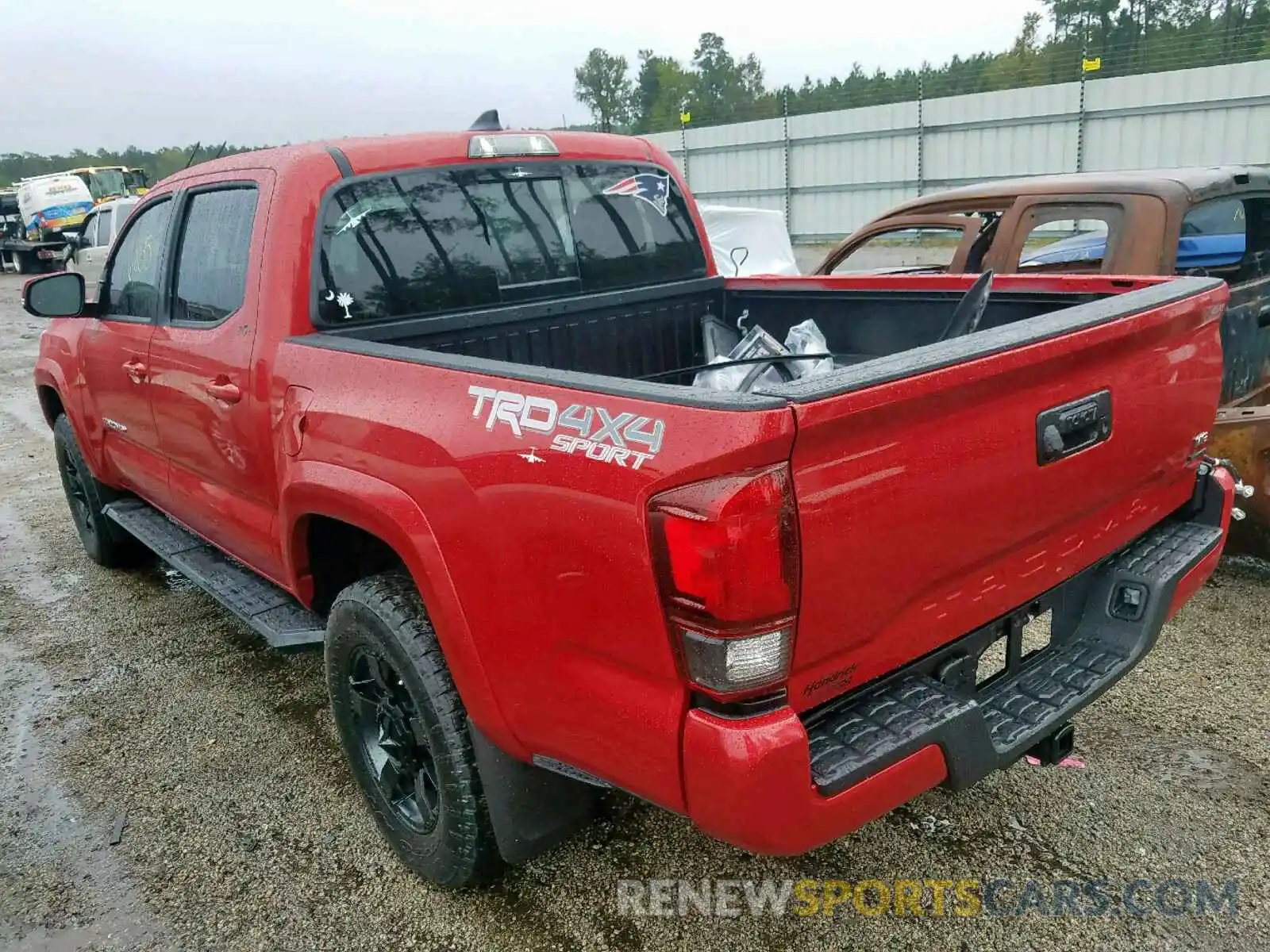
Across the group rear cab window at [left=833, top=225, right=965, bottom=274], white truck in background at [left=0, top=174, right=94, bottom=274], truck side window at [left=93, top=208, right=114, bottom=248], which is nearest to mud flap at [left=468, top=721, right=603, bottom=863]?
rear cab window at [left=833, top=225, right=965, bottom=274]

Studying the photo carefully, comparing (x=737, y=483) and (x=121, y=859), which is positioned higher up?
(x=737, y=483)

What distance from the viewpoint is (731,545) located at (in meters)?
1.62

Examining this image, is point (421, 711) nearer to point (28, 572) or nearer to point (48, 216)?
point (28, 572)

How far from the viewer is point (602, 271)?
357 cm

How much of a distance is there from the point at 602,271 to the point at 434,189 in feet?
2.29

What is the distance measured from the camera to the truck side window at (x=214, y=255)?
312cm

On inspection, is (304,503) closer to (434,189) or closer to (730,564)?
(434,189)

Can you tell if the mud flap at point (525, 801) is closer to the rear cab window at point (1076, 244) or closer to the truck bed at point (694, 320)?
the truck bed at point (694, 320)

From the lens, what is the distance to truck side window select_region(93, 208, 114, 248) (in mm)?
16766

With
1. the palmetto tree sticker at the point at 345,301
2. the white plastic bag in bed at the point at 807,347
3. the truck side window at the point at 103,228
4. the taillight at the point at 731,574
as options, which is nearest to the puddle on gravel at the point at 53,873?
the palmetto tree sticker at the point at 345,301

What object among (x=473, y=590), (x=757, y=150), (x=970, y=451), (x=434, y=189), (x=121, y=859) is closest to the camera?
(x=970, y=451)

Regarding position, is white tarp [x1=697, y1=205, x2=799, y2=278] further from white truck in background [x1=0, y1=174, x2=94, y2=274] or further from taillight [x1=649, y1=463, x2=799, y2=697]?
white truck in background [x1=0, y1=174, x2=94, y2=274]

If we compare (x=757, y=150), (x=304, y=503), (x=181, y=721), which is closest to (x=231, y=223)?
(x=304, y=503)

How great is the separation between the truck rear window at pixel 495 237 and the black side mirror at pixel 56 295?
1.59 meters
